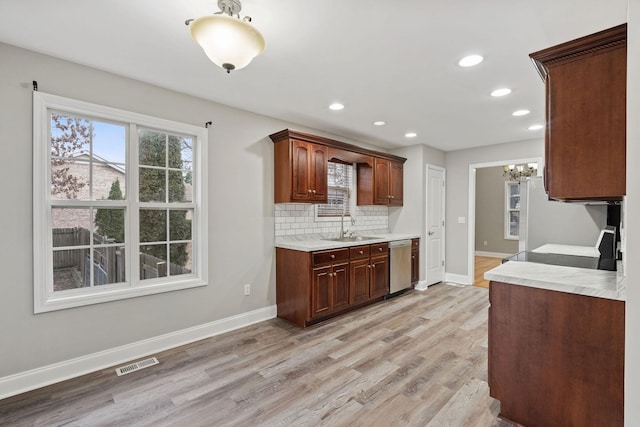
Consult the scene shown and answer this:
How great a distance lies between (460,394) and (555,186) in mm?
1576

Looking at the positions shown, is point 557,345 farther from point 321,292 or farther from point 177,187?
point 177,187

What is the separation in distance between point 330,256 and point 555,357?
2.23 meters

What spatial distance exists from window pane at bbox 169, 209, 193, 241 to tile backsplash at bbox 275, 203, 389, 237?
3.47 ft

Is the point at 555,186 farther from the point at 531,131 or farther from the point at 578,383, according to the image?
the point at 531,131

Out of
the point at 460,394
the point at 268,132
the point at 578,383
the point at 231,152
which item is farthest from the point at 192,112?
the point at 578,383

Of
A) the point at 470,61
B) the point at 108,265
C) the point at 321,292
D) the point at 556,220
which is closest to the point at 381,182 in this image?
the point at 321,292

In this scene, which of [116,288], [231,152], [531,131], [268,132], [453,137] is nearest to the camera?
[116,288]

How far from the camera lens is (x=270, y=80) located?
270 cm

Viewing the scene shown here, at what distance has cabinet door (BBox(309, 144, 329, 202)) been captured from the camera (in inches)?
149

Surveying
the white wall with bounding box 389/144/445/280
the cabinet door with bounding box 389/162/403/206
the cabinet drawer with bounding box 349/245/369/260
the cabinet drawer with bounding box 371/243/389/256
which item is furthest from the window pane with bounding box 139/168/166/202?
the white wall with bounding box 389/144/445/280

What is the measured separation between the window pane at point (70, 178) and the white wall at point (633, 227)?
3.40m

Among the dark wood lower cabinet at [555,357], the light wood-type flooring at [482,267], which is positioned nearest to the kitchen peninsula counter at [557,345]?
the dark wood lower cabinet at [555,357]

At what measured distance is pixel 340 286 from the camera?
371 centimetres

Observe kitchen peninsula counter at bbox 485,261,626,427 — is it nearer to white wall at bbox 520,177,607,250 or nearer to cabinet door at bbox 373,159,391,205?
white wall at bbox 520,177,607,250
